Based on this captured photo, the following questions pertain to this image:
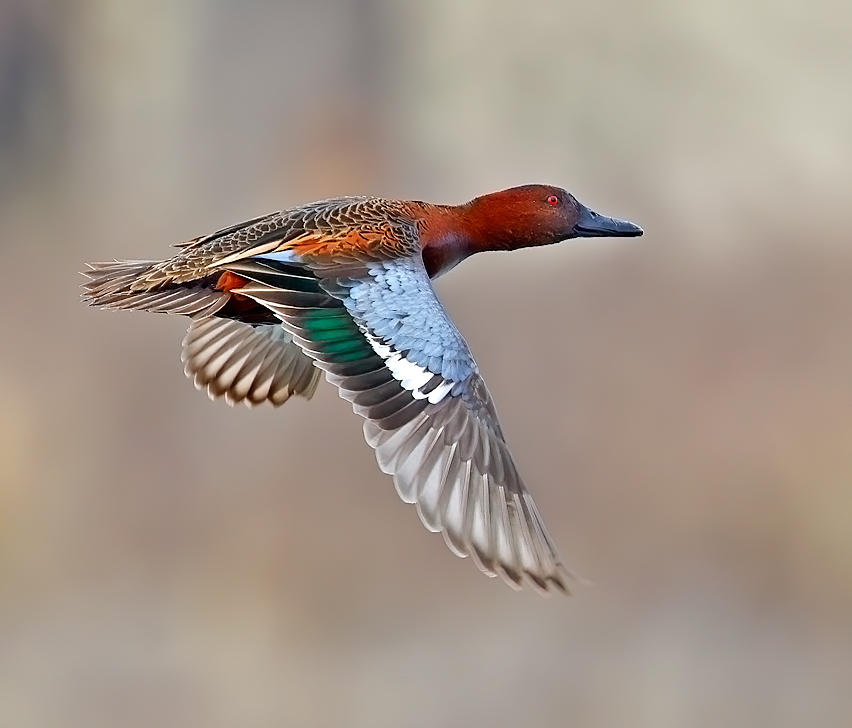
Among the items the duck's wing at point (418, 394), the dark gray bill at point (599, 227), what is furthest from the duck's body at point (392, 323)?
the dark gray bill at point (599, 227)

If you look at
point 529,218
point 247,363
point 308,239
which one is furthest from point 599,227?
point 247,363

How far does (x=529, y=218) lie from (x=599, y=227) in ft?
0.50

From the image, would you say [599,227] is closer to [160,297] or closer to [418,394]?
[418,394]

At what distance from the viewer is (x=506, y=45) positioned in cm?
579

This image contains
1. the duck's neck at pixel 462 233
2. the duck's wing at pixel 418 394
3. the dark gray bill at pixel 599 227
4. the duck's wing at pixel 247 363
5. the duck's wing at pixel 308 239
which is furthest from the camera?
the duck's wing at pixel 247 363

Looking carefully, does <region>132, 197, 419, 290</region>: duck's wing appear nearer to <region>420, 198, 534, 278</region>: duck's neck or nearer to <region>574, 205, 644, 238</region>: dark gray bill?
<region>420, 198, 534, 278</region>: duck's neck

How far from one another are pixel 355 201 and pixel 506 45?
141 inches

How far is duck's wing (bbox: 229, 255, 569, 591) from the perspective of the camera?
2.00 meters

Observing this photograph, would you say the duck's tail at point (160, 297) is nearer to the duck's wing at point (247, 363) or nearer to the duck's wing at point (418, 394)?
the duck's wing at point (418, 394)

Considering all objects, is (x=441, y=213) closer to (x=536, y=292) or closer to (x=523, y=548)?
(x=523, y=548)

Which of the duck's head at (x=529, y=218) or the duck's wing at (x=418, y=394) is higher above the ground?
the duck's head at (x=529, y=218)

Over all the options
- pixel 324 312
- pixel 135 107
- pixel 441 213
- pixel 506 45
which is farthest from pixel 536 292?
pixel 324 312

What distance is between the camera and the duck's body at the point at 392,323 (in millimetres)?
2012

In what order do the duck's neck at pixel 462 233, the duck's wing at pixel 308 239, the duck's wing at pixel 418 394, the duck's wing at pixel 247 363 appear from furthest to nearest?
the duck's wing at pixel 247 363 < the duck's neck at pixel 462 233 < the duck's wing at pixel 308 239 < the duck's wing at pixel 418 394
